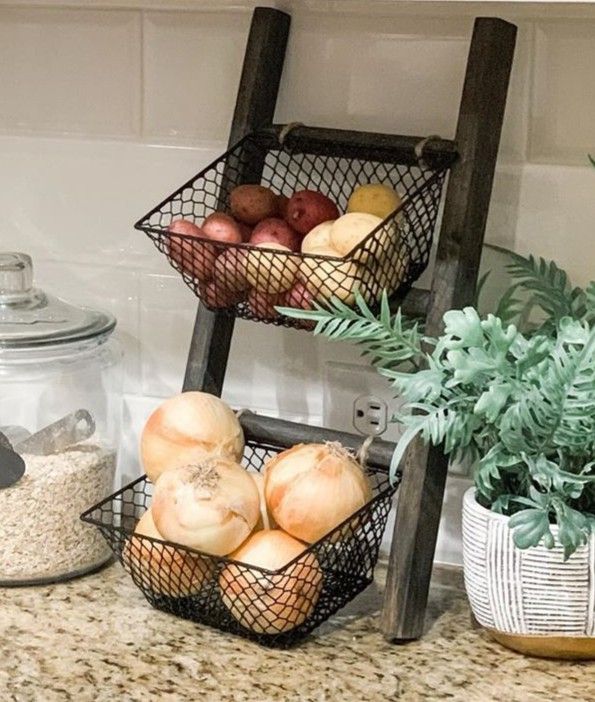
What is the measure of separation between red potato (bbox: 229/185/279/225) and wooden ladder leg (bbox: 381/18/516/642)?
0.61 feet

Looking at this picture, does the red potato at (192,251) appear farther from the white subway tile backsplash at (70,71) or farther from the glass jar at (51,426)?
the white subway tile backsplash at (70,71)

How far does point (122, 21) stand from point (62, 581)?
0.61m

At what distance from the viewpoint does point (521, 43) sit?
4.07ft

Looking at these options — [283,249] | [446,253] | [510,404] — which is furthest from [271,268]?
[510,404]

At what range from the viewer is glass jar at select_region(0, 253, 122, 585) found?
1.29 meters

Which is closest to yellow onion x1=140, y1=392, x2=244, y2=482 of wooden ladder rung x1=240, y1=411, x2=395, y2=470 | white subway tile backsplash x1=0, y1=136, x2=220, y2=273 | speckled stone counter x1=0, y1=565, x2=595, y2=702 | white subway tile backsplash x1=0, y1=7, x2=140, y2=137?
wooden ladder rung x1=240, y1=411, x2=395, y2=470

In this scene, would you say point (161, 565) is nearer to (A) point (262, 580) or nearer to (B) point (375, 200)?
(A) point (262, 580)

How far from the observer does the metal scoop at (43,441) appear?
1.28 meters

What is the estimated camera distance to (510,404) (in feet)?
3.46

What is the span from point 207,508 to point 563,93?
52cm

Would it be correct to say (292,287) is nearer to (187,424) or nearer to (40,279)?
(187,424)

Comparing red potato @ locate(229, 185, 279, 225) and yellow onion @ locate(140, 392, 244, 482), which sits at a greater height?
red potato @ locate(229, 185, 279, 225)

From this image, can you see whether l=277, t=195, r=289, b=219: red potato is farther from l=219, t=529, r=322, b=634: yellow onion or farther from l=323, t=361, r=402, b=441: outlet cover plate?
l=219, t=529, r=322, b=634: yellow onion

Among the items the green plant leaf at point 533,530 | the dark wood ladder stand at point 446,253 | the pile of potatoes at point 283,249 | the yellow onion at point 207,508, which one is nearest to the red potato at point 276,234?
the pile of potatoes at point 283,249
